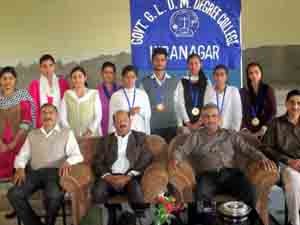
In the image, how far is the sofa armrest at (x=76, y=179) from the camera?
4309mm

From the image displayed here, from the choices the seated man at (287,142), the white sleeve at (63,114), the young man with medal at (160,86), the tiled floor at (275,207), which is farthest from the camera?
the young man with medal at (160,86)

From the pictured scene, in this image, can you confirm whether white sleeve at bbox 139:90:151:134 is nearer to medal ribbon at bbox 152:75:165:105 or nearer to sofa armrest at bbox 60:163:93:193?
medal ribbon at bbox 152:75:165:105

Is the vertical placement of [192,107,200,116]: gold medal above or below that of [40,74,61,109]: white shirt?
below

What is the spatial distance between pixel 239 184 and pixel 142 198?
83 centimetres

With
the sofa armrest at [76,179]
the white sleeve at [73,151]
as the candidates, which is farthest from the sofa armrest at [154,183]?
the white sleeve at [73,151]

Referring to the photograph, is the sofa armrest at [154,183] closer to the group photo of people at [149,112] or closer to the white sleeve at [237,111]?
the group photo of people at [149,112]

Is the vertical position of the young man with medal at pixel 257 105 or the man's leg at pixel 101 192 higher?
→ the young man with medal at pixel 257 105

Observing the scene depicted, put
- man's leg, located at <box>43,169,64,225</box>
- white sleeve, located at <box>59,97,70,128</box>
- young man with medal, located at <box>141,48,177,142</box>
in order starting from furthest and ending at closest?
young man with medal, located at <box>141,48,177,142</box> → white sleeve, located at <box>59,97,70,128</box> → man's leg, located at <box>43,169,64,225</box>

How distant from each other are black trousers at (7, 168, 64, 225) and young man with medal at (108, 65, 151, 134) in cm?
111

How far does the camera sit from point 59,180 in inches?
174

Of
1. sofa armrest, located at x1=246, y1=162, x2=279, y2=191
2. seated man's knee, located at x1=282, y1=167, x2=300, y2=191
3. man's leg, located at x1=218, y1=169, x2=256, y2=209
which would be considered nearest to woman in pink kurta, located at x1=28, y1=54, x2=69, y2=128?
man's leg, located at x1=218, y1=169, x2=256, y2=209

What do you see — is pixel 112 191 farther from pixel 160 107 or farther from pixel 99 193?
pixel 160 107

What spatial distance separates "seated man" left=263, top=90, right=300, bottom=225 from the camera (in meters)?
4.45

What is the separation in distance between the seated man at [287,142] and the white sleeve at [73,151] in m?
1.69
